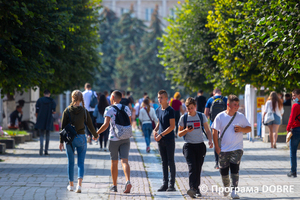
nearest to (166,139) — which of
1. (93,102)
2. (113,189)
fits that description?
(113,189)

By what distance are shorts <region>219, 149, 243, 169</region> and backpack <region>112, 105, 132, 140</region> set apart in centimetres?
178

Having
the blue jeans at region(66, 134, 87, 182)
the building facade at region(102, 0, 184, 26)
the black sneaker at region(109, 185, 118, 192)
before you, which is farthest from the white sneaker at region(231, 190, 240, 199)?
the building facade at region(102, 0, 184, 26)

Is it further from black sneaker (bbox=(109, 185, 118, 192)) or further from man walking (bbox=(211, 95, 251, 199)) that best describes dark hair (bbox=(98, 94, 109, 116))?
man walking (bbox=(211, 95, 251, 199))

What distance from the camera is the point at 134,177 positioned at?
33.1ft

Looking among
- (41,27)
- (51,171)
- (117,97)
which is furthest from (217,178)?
(41,27)

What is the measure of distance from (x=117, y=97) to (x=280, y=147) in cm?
933

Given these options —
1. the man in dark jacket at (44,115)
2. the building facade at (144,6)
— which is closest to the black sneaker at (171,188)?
the man in dark jacket at (44,115)

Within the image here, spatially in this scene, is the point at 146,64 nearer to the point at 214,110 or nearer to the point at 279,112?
the point at 279,112

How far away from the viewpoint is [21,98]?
23.5 metres

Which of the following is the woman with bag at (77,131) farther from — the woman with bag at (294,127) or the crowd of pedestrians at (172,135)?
the woman with bag at (294,127)

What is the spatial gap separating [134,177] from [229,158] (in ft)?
10.2

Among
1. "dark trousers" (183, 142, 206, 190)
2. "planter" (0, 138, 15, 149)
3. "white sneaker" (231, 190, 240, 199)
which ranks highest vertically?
"dark trousers" (183, 142, 206, 190)

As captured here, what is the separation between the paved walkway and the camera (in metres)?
8.04

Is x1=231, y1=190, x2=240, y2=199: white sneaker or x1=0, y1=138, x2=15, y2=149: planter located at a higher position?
x1=0, y1=138, x2=15, y2=149: planter
